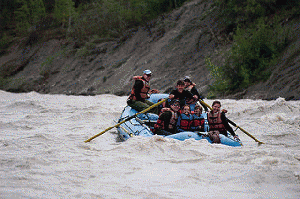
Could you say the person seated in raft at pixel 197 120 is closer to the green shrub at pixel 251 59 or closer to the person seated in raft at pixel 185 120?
the person seated in raft at pixel 185 120

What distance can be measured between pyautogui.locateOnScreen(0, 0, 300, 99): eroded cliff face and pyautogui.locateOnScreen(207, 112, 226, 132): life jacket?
675 centimetres

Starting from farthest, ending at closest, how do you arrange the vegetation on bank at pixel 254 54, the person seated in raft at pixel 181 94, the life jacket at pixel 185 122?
the vegetation on bank at pixel 254 54
the person seated in raft at pixel 181 94
the life jacket at pixel 185 122

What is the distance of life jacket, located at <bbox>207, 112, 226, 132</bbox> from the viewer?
5.87 m

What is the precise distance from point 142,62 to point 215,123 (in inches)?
602

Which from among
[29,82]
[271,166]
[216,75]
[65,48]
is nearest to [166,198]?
[271,166]

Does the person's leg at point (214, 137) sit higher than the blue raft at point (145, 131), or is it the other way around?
the person's leg at point (214, 137)

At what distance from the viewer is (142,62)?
20.9 metres

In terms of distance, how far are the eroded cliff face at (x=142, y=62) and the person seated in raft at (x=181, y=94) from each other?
6.42 m

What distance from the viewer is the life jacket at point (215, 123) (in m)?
5.87

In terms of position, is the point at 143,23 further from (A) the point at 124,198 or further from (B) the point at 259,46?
(A) the point at 124,198

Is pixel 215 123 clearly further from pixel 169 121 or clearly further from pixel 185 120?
pixel 169 121

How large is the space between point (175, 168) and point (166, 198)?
977mm

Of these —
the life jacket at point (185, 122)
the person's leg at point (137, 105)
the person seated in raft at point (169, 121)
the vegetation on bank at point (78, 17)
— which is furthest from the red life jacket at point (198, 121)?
the vegetation on bank at point (78, 17)

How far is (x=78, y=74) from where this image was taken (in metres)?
24.2
